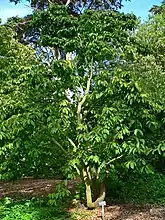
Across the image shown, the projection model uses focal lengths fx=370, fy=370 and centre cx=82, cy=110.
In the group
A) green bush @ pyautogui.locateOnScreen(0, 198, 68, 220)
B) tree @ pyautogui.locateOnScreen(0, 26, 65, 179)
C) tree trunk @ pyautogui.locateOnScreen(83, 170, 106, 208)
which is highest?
tree @ pyautogui.locateOnScreen(0, 26, 65, 179)

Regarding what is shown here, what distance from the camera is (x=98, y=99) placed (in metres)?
4.80

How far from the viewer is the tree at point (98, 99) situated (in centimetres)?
438

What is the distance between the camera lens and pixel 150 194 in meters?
5.91

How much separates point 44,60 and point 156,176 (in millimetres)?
3362

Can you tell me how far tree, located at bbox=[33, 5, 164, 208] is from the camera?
14.4ft

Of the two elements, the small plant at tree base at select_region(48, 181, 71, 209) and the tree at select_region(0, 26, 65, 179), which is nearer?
the tree at select_region(0, 26, 65, 179)

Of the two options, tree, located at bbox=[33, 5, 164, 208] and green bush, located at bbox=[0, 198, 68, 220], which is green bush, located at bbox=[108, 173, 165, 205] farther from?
green bush, located at bbox=[0, 198, 68, 220]

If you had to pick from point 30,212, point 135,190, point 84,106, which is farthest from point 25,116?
point 135,190

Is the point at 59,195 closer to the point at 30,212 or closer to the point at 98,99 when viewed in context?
the point at 30,212

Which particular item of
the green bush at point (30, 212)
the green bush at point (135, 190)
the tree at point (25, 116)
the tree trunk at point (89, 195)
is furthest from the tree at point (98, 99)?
the green bush at point (135, 190)

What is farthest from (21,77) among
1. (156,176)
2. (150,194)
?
(156,176)

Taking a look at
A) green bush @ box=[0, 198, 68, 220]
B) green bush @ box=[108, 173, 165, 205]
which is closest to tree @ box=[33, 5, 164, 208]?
green bush @ box=[0, 198, 68, 220]

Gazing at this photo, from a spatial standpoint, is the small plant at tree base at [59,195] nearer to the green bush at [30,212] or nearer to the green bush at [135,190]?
the green bush at [30,212]

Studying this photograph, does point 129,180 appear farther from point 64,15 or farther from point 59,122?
point 64,15
